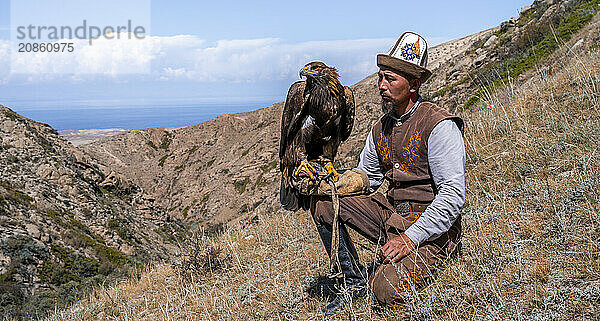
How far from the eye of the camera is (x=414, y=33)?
109 inches

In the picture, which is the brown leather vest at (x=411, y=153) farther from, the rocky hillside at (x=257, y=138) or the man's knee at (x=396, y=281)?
the rocky hillside at (x=257, y=138)

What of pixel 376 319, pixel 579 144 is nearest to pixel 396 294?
pixel 376 319

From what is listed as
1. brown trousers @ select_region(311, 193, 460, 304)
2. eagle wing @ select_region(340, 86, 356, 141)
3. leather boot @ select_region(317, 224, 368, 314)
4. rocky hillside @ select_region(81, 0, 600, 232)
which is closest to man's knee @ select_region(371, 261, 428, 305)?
brown trousers @ select_region(311, 193, 460, 304)

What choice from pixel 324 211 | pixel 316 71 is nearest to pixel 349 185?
pixel 324 211

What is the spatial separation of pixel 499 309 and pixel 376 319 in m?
0.82

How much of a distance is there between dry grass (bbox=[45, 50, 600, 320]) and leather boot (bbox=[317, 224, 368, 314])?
105 mm

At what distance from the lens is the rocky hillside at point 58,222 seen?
887cm

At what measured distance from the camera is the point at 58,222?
466 inches

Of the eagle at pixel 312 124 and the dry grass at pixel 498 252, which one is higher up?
the eagle at pixel 312 124

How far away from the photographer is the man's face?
109 inches

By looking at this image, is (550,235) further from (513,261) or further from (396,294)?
(396,294)

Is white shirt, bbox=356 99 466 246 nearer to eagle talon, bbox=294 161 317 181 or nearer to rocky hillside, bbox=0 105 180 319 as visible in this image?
eagle talon, bbox=294 161 317 181

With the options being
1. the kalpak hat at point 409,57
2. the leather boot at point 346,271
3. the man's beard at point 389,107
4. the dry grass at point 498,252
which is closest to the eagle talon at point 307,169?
the leather boot at point 346,271

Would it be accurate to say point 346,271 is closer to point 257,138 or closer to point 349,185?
point 349,185
